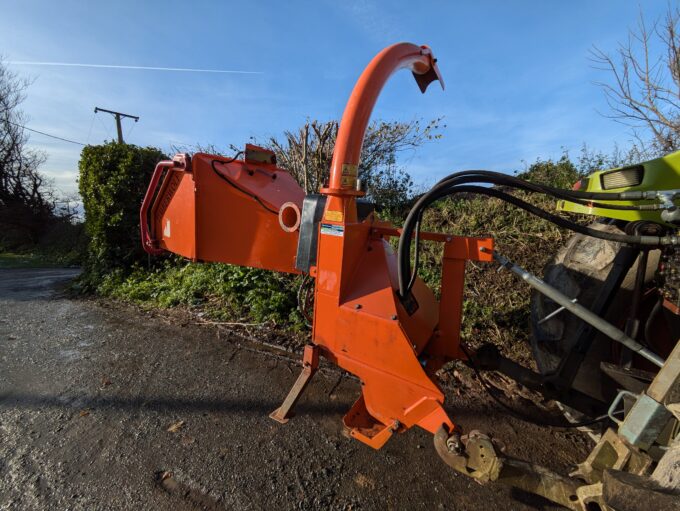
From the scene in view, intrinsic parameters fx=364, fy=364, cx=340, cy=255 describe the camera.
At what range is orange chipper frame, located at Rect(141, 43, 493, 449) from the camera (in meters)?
1.81

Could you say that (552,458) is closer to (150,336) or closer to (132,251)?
(150,336)

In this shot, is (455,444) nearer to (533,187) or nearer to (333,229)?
(333,229)

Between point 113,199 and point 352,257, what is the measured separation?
6491mm

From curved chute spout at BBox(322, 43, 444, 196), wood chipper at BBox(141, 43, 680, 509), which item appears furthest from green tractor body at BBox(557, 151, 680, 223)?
curved chute spout at BBox(322, 43, 444, 196)

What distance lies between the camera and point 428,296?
2404 mm

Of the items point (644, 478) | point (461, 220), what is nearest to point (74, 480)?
point (644, 478)

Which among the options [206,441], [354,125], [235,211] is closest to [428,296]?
[354,125]

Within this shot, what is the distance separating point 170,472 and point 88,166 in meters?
6.64

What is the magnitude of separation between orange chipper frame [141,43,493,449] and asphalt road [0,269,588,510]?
0.52 m

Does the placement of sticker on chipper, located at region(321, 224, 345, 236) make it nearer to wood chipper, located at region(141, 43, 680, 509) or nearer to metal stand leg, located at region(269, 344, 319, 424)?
wood chipper, located at region(141, 43, 680, 509)

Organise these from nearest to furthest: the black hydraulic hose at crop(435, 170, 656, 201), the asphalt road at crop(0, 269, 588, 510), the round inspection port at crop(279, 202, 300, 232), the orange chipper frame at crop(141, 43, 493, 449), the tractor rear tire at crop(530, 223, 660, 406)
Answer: the black hydraulic hose at crop(435, 170, 656, 201)
the orange chipper frame at crop(141, 43, 493, 449)
the tractor rear tire at crop(530, 223, 660, 406)
the asphalt road at crop(0, 269, 588, 510)
the round inspection port at crop(279, 202, 300, 232)

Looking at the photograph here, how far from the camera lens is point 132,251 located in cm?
698

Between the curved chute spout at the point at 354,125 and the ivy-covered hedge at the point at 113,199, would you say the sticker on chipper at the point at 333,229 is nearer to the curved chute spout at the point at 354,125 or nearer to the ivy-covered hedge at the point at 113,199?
the curved chute spout at the point at 354,125

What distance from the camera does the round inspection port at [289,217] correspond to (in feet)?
7.20
